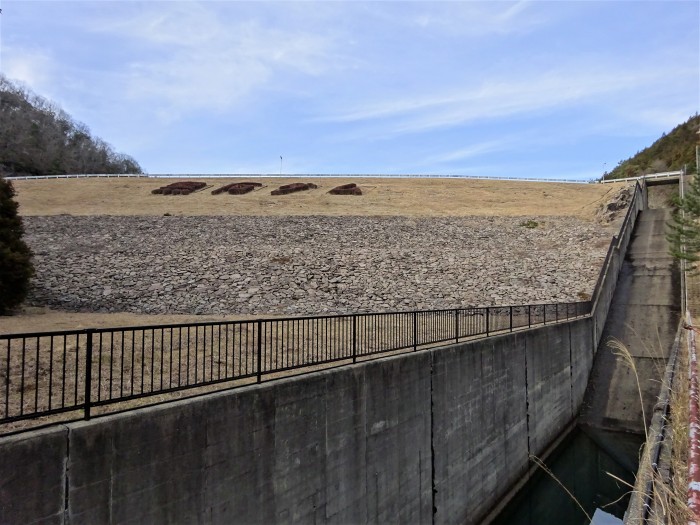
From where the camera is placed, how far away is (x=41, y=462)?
4.14 metres

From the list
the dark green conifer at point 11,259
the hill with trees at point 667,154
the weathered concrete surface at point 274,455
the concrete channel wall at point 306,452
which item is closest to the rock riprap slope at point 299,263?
the dark green conifer at point 11,259

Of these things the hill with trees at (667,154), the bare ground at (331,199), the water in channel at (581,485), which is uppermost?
the hill with trees at (667,154)

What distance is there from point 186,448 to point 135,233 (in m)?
31.7

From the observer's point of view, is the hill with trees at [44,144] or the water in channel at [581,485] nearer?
the water in channel at [581,485]

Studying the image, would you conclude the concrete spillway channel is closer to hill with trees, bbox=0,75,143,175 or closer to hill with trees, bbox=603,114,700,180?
hill with trees, bbox=603,114,700,180

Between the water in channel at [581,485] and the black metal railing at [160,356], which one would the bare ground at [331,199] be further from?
the black metal railing at [160,356]

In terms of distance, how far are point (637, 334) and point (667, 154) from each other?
91.4 metres

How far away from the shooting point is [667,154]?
9269 centimetres

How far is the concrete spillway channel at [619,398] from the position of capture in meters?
14.4

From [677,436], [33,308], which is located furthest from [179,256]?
[677,436]

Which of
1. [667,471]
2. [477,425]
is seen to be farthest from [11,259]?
[667,471]

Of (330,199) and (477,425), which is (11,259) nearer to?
(477,425)

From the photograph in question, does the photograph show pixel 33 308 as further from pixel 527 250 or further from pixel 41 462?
pixel 527 250


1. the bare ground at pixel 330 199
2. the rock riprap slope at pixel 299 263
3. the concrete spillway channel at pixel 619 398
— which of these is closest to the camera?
the concrete spillway channel at pixel 619 398
